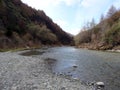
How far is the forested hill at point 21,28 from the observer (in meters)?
56.4

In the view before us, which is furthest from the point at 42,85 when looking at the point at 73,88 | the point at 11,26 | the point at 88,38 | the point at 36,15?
the point at 36,15

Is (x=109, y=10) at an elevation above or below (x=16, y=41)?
above

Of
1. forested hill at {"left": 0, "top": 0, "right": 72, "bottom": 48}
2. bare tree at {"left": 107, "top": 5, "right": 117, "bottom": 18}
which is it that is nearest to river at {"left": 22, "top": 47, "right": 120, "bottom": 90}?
forested hill at {"left": 0, "top": 0, "right": 72, "bottom": 48}

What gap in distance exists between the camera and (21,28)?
76000 mm

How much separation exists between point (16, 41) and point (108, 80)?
44900mm

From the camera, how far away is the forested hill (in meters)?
56.4

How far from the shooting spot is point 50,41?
101m

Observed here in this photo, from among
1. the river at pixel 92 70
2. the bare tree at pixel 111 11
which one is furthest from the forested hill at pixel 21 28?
the bare tree at pixel 111 11

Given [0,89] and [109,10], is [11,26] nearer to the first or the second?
[109,10]

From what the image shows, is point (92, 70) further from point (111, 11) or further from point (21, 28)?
point (111, 11)

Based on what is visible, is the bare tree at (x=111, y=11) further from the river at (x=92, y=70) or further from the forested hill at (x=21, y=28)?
the river at (x=92, y=70)

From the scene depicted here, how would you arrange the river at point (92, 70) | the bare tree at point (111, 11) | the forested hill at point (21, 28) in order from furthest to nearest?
the bare tree at point (111, 11) → the forested hill at point (21, 28) → the river at point (92, 70)

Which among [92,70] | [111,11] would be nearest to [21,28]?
[111,11]

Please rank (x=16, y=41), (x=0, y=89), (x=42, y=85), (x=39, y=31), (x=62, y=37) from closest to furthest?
(x=0, y=89)
(x=42, y=85)
(x=16, y=41)
(x=39, y=31)
(x=62, y=37)
